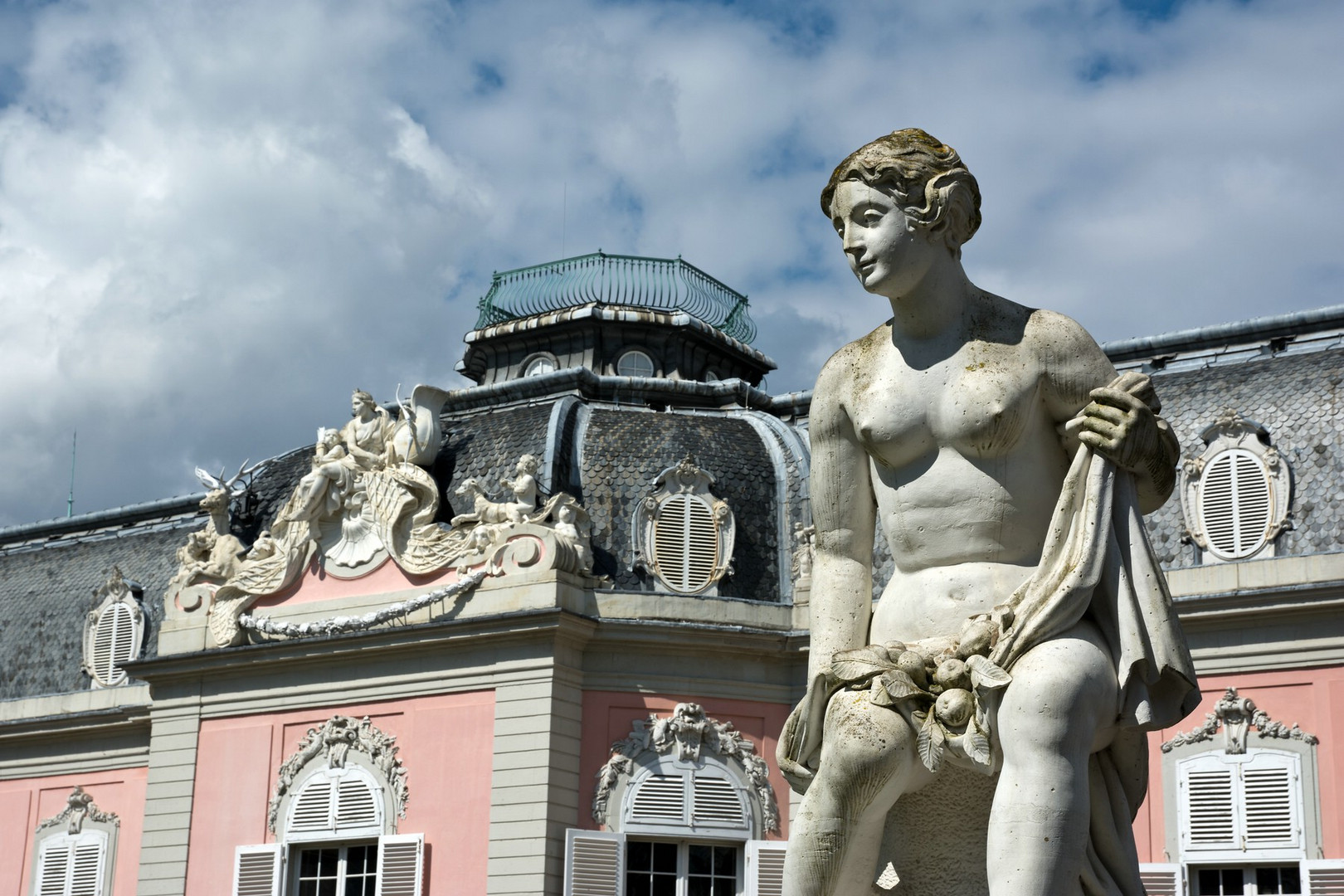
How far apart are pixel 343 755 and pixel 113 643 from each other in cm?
675

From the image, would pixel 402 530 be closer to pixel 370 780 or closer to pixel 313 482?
pixel 313 482

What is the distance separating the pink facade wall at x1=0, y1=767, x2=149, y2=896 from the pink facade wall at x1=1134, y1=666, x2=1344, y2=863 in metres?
15.4

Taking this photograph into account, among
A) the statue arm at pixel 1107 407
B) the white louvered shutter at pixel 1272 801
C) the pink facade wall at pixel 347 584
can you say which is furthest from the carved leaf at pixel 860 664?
the pink facade wall at pixel 347 584

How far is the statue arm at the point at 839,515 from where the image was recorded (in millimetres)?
6934

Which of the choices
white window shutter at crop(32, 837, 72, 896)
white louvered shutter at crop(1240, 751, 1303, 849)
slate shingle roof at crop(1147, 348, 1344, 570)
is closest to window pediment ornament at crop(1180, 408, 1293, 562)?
slate shingle roof at crop(1147, 348, 1344, 570)

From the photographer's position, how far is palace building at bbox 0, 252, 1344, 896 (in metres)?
23.6

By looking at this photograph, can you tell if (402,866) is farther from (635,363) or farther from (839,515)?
(839,515)

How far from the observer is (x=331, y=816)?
26.5 m

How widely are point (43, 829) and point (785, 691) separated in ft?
42.4

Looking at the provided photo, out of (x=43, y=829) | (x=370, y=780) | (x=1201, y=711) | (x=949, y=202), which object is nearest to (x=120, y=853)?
(x=43, y=829)

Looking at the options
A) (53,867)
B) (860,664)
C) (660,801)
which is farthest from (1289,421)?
(53,867)

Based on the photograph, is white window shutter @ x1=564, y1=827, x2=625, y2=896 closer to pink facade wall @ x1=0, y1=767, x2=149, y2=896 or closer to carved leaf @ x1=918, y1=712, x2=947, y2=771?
pink facade wall @ x1=0, y1=767, x2=149, y2=896

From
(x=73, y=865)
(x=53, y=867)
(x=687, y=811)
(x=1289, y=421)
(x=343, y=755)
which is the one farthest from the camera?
(x=53, y=867)

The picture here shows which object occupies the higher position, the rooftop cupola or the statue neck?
the rooftop cupola
